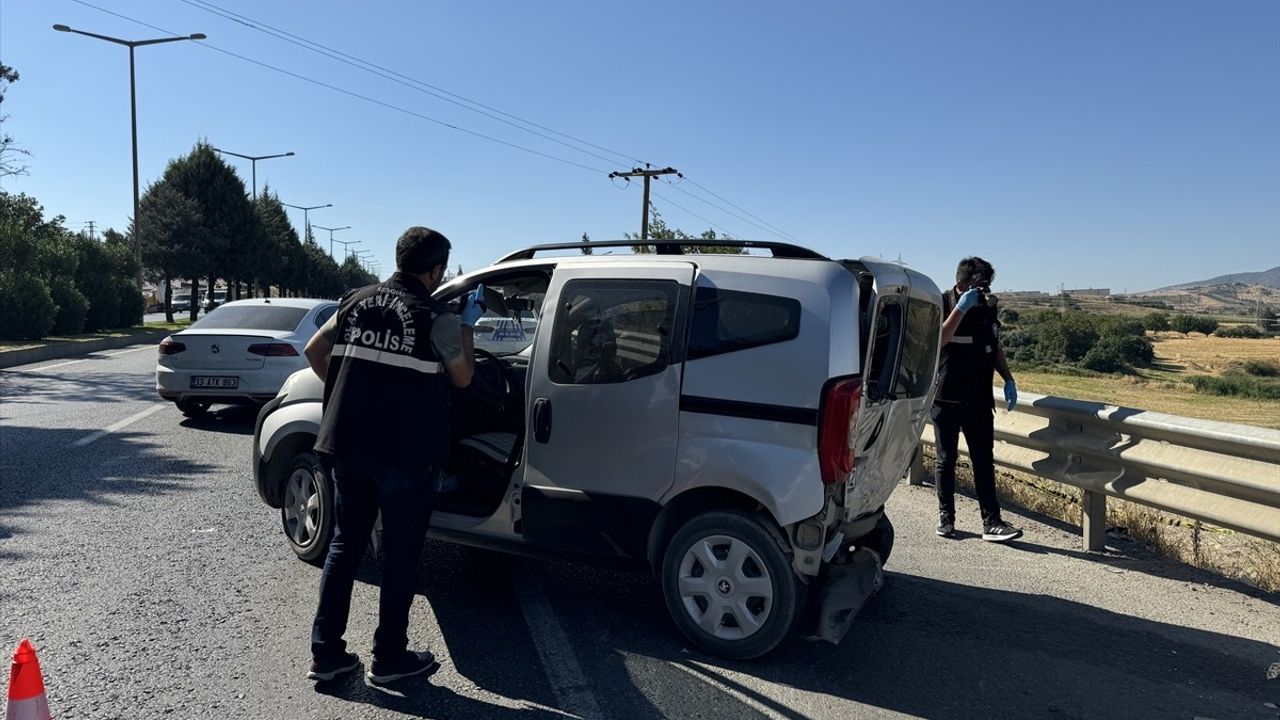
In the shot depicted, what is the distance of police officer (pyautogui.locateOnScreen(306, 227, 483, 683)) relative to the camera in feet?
11.9

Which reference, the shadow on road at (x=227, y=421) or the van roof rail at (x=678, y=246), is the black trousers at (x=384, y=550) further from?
the shadow on road at (x=227, y=421)

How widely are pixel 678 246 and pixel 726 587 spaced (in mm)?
1811

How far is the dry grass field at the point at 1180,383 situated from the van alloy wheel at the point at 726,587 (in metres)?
23.3

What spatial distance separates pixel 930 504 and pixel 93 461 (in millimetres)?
Answer: 7374

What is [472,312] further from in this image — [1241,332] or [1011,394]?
[1241,332]

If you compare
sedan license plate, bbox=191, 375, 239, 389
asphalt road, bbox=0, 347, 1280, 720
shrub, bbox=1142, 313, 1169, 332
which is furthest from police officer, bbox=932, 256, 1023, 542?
shrub, bbox=1142, 313, 1169, 332

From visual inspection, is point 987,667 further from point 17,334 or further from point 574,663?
point 17,334

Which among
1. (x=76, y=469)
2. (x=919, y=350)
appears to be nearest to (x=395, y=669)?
(x=919, y=350)

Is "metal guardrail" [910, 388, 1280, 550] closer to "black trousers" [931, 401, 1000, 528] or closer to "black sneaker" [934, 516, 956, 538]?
"black trousers" [931, 401, 1000, 528]

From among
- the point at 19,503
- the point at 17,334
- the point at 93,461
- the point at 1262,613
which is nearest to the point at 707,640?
the point at 1262,613

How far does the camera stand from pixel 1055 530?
672 cm

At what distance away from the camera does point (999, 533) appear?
20.6 feet

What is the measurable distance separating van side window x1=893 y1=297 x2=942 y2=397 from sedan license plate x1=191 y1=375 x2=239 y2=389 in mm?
8350

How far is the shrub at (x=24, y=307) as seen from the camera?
80.0 feet
